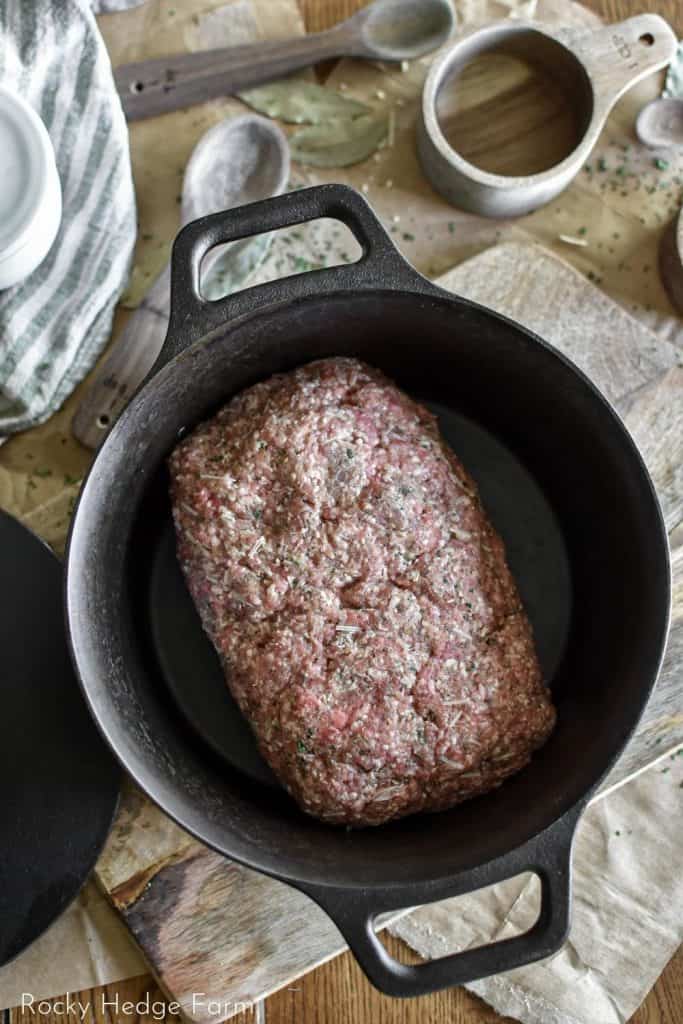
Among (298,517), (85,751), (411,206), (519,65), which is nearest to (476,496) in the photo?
(298,517)

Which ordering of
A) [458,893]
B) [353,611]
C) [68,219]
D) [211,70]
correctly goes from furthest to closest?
[211,70], [68,219], [353,611], [458,893]

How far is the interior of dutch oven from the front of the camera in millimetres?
1353

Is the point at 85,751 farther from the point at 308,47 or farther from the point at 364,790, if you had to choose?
the point at 308,47

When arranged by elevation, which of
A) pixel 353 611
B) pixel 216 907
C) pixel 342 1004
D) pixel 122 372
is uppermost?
pixel 122 372

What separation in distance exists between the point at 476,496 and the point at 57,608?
68 cm

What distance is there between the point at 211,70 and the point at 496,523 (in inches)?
38.0

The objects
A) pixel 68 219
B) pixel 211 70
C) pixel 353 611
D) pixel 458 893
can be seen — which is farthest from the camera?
pixel 211 70

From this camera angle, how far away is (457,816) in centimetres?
148

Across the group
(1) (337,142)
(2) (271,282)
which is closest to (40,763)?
(2) (271,282)

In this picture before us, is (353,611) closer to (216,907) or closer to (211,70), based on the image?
(216,907)

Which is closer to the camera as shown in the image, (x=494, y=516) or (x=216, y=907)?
(x=216, y=907)

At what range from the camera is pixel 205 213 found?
1.75m

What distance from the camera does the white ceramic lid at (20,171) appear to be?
1500 mm

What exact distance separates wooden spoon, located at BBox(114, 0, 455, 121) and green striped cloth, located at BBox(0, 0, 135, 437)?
177 mm
